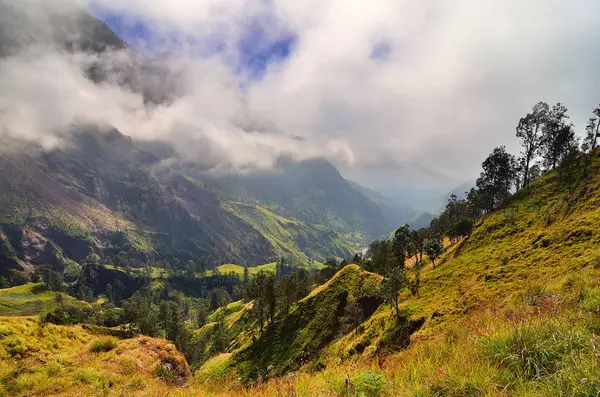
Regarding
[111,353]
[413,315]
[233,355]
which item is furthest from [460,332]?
[233,355]

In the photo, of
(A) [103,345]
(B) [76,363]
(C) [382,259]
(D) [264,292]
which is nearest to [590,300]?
(B) [76,363]

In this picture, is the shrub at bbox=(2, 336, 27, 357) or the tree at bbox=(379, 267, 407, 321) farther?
the tree at bbox=(379, 267, 407, 321)

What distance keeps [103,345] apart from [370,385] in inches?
721

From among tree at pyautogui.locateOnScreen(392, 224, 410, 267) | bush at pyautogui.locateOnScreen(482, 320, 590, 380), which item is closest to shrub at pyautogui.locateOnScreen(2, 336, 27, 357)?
bush at pyautogui.locateOnScreen(482, 320, 590, 380)

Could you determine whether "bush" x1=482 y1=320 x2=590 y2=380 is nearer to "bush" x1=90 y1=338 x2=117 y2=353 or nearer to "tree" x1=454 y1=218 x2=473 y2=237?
"bush" x1=90 y1=338 x2=117 y2=353

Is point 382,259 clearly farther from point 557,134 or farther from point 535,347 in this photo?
point 535,347

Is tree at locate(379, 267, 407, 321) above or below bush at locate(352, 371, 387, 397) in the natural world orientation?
below

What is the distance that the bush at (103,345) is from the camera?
58.3 ft

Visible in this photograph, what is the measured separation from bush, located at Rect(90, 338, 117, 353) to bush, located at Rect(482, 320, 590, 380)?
20.3 metres

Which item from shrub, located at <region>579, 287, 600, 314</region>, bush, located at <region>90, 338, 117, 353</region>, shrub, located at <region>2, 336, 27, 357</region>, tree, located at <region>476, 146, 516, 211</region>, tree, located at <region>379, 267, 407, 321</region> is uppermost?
tree, located at <region>476, 146, 516, 211</region>

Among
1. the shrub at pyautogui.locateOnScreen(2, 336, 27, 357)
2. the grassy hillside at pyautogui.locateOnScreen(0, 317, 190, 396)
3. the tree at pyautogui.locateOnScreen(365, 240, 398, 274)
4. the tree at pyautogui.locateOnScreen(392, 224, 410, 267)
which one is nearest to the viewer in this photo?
the grassy hillside at pyautogui.locateOnScreen(0, 317, 190, 396)

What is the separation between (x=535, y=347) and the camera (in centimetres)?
634

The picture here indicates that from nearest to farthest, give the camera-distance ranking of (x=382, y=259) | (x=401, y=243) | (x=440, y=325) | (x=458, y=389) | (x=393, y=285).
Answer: (x=458, y=389) < (x=440, y=325) < (x=393, y=285) < (x=401, y=243) < (x=382, y=259)

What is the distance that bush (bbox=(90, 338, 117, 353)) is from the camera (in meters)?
17.8
